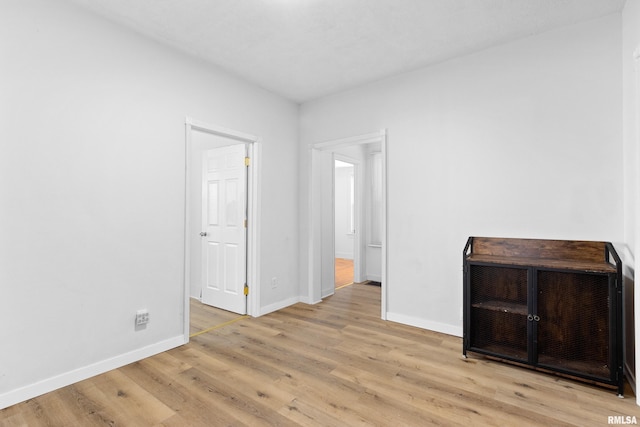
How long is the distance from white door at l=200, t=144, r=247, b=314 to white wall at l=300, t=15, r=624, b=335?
54.8 inches

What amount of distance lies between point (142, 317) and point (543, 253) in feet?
10.9

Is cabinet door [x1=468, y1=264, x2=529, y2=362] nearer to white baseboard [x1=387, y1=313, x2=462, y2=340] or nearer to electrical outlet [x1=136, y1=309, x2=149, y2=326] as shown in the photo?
white baseboard [x1=387, y1=313, x2=462, y2=340]

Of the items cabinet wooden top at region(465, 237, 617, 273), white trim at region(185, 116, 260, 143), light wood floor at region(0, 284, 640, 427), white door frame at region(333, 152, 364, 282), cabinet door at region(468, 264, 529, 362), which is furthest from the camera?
white door frame at region(333, 152, 364, 282)

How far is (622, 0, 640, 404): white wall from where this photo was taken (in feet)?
6.57

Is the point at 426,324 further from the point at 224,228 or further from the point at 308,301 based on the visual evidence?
the point at 224,228

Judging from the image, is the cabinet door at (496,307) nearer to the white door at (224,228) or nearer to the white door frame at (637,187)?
the white door frame at (637,187)

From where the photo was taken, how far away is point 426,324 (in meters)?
3.27

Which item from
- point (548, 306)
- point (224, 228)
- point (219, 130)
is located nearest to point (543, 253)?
point (548, 306)

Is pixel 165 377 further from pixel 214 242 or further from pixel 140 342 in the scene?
pixel 214 242

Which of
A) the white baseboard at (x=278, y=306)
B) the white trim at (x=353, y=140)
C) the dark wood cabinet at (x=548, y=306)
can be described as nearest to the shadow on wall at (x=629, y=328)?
the dark wood cabinet at (x=548, y=306)

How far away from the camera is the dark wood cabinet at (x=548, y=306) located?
2152 millimetres

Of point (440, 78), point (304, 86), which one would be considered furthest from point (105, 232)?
point (440, 78)

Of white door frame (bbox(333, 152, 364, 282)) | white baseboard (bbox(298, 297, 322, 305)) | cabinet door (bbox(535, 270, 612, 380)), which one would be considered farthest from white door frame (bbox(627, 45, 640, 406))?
white door frame (bbox(333, 152, 364, 282))

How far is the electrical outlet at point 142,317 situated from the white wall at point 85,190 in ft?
0.14
